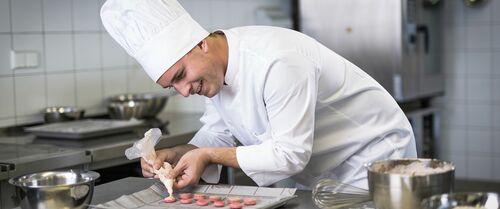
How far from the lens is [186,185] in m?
1.95

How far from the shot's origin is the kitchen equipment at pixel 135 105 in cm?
351

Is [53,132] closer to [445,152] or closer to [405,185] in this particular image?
[405,185]

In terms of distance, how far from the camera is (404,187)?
59.4 inches

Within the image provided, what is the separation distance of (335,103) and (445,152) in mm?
3141

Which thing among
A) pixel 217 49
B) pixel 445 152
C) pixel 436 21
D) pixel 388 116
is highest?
pixel 436 21

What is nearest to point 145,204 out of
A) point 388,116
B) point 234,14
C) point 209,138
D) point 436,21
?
point 209,138

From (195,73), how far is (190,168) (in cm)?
25

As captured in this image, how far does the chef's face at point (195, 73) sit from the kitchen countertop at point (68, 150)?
879 millimetres

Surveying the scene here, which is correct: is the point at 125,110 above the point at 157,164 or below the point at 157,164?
above

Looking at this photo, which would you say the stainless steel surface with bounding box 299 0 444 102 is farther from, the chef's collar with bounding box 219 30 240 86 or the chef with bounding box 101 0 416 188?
the chef's collar with bounding box 219 30 240 86

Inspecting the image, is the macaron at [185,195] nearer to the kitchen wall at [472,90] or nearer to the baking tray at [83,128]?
the baking tray at [83,128]

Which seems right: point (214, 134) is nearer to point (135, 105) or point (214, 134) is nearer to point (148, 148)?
point (148, 148)

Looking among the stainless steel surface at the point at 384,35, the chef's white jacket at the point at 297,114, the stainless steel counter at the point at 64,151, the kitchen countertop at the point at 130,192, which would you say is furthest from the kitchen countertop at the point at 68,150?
the stainless steel surface at the point at 384,35

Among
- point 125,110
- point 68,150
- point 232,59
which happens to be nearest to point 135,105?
point 125,110
